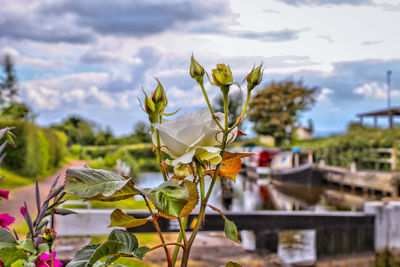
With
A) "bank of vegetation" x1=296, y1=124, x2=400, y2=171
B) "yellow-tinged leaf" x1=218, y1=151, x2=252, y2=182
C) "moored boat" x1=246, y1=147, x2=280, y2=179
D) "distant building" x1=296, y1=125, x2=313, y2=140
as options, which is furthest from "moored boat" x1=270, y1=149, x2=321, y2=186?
"distant building" x1=296, y1=125, x2=313, y2=140

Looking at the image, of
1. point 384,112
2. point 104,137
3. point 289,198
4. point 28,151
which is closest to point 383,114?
point 384,112

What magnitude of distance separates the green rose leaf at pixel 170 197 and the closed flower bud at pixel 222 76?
0.07 metres

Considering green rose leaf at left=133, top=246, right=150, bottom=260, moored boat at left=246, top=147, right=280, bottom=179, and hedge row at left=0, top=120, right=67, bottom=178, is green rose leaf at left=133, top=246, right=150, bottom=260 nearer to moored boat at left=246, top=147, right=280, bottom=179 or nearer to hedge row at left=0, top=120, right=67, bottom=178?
hedge row at left=0, top=120, right=67, bottom=178

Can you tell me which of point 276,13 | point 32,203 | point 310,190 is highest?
point 276,13

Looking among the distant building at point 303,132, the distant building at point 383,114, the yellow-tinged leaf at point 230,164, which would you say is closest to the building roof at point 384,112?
the distant building at point 383,114

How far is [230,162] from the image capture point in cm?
28

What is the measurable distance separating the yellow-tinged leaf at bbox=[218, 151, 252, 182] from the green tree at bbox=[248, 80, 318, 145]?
19015 millimetres

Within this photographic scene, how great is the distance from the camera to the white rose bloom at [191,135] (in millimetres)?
245

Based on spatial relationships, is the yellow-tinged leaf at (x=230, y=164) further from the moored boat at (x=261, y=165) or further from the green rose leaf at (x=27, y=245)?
the moored boat at (x=261, y=165)

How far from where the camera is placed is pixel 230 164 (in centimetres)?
29

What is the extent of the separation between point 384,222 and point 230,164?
11.3 feet

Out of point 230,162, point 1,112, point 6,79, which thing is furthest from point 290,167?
point 6,79

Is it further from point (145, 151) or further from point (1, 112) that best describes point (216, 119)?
point (145, 151)

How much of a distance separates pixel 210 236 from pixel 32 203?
3455 mm
